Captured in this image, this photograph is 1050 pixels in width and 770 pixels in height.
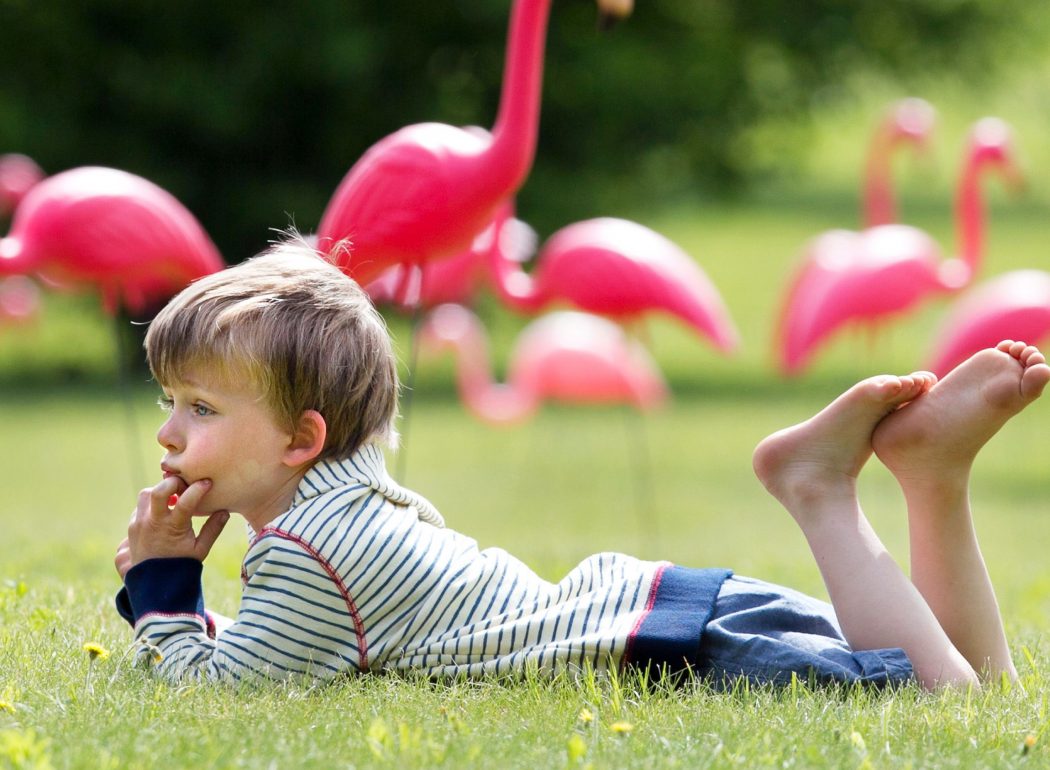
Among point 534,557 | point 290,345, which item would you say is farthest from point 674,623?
point 534,557

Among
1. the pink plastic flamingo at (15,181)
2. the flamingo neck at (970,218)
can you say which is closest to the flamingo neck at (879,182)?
the flamingo neck at (970,218)

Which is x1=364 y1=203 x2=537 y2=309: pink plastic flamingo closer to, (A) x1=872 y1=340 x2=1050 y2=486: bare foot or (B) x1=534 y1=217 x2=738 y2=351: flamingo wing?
(B) x1=534 y1=217 x2=738 y2=351: flamingo wing

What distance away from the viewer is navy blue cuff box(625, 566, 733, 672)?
2.95 meters

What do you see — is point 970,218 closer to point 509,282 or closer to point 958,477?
point 509,282

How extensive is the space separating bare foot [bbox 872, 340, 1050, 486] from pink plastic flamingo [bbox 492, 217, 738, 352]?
386 centimetres

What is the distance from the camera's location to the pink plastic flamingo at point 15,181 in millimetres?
10328

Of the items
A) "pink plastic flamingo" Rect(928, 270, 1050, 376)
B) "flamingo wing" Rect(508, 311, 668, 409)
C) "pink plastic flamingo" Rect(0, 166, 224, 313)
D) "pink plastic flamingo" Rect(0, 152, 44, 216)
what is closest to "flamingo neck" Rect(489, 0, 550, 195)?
"pink plastic flamingo" Rect(0, 166, 224, 313)

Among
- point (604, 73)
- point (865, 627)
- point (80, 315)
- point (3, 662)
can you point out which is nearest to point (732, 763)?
point (865, 627)

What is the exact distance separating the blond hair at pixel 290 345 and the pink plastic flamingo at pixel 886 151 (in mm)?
7096

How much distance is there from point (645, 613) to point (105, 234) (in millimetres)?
4071

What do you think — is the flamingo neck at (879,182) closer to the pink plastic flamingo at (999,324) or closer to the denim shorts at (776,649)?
the pink plastic flamingo at (999,324)

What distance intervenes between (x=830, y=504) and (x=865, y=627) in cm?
26

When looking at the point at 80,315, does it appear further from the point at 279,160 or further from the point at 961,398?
the point at 961,398

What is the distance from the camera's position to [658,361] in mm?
17922
